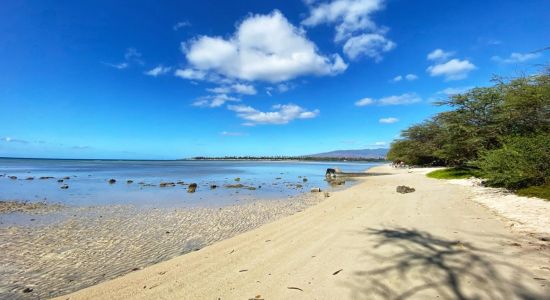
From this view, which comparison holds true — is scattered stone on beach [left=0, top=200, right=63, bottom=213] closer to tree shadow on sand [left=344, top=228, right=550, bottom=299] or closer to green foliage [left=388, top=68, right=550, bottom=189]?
tree shadow on sand [left=344, top=228, right=550, bottom=299]

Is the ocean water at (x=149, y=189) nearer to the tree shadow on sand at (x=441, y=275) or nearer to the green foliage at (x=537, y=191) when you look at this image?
the green foliage at (x=537, y=191)

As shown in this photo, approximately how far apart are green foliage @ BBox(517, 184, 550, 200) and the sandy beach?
15.4 feet

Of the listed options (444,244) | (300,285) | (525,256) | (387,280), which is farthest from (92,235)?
(525,256)

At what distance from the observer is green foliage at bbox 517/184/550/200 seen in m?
11.8

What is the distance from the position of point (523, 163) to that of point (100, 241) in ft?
54.2

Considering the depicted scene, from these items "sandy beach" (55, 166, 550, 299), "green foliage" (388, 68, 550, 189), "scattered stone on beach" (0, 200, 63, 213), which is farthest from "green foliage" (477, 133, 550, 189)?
"scattered stone on beach" (0, 200, 63, 213)

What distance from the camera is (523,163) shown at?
44.0 ft

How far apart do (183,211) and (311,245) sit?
9608 millimetres

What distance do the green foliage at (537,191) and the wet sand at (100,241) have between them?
9.61m

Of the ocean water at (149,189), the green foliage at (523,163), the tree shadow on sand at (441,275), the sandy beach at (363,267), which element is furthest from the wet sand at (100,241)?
the green foliage at (523,163)

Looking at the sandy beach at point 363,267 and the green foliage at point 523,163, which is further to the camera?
the green foliage at point 523,163

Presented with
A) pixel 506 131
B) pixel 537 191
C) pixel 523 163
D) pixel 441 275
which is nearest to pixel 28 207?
pixel 441 275

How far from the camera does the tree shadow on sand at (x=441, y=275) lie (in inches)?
178

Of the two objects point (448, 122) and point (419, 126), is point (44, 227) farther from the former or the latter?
point (419, 126)
